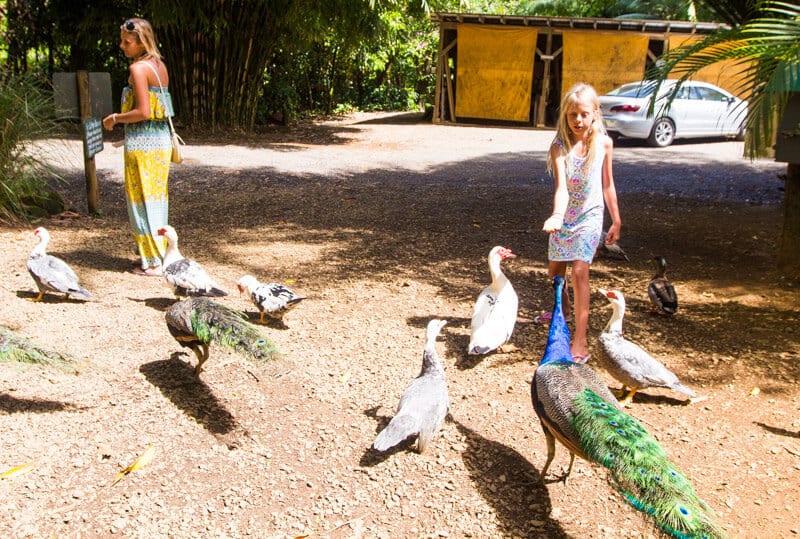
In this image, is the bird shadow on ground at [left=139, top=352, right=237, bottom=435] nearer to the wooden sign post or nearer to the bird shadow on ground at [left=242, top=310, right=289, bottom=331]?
the bird shadow on ground at [left=242, top=310, right=289, bottom=331]

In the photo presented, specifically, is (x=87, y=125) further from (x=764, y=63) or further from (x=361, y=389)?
(x=764, y=63)

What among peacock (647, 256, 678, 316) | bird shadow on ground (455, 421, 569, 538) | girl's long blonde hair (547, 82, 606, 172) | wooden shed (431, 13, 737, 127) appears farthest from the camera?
wooden shed (431, 13, 737, 127)

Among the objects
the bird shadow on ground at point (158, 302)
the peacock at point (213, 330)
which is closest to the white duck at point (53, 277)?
the bird shadow on ground at point (158, 302)

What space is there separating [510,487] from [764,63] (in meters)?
3.91

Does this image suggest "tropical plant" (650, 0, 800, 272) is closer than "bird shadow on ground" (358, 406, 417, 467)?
No

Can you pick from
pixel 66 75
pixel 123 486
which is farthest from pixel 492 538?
pixel 66 75

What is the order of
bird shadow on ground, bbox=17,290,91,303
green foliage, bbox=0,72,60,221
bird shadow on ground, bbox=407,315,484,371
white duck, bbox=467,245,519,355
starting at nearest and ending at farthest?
white duck, bbox=467,245,519,355
bird shadow on ground, bbox=407,315,484,371
bird shadow on ground, bbox=17,290,91,303
green foliage, bbox=0,72,60,221

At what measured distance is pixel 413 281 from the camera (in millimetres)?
7121

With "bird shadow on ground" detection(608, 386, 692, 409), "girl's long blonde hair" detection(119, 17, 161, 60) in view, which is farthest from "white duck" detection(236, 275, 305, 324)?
"bird shadow on ground" detection(608, 386, 692, 409)

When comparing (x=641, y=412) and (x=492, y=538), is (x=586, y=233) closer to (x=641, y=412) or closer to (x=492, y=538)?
(x=641, y=412)

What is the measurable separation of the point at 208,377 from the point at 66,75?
497 centimetres

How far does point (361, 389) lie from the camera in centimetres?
488

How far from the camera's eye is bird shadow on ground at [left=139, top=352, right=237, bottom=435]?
4.40m

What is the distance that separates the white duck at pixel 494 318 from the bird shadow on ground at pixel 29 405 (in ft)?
8.74
